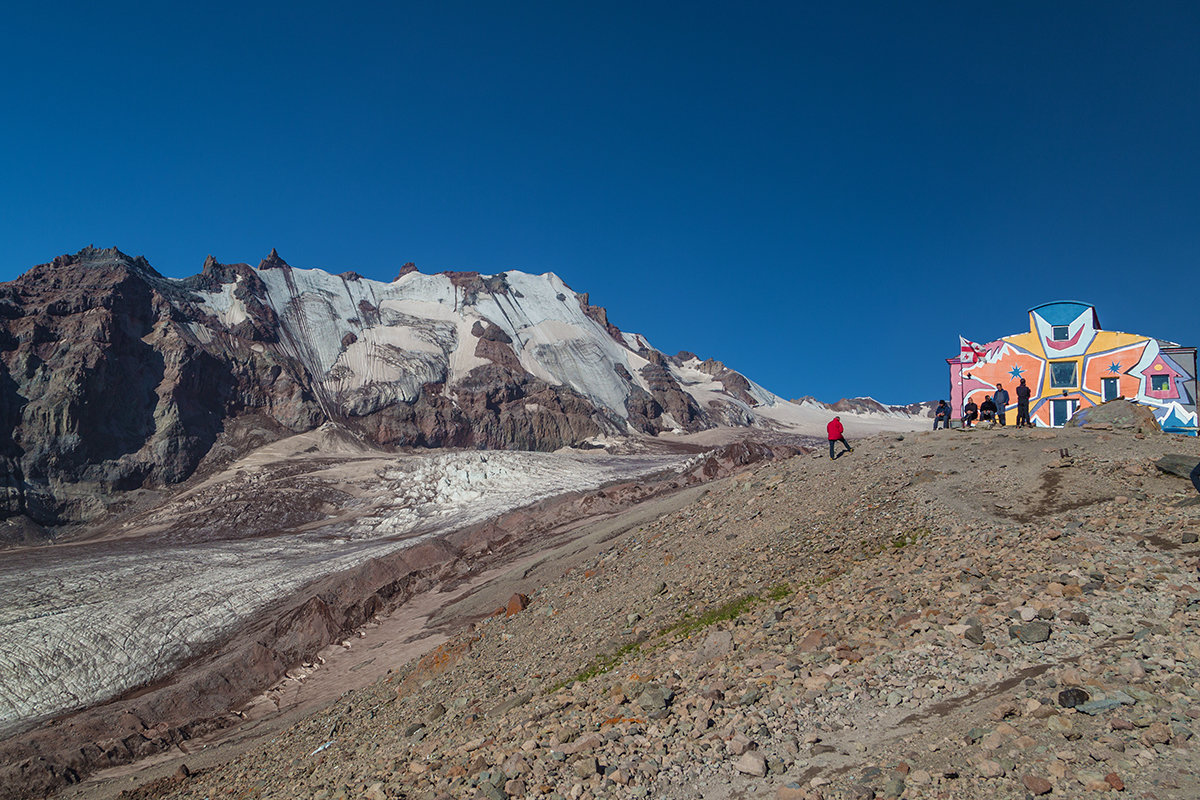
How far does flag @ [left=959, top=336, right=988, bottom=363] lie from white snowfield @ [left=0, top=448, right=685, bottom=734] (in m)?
27.8

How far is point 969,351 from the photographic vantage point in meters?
32.2

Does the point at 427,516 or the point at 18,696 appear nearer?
the point at 18,696

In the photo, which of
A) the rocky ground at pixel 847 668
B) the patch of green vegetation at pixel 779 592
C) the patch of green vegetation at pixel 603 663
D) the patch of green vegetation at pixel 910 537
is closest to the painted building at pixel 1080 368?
the rocky ground at pixel 847 668

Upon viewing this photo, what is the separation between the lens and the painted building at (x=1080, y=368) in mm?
29188

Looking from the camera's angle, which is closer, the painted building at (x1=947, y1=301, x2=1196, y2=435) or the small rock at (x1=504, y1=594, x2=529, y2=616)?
the small rock at (x1=504, y1=594, x2=529, y2=616)

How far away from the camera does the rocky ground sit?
201 inches

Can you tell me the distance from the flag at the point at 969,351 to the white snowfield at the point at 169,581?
91.2ft

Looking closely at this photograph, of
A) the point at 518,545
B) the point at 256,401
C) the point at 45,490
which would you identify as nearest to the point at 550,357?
the point at 256,401

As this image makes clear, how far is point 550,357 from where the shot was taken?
11250 cm

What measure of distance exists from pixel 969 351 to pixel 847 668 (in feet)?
97.6

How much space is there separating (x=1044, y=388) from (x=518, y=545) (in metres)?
24.9

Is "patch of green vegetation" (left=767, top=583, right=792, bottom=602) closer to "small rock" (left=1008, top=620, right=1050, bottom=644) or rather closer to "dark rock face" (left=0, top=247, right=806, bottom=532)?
"small rock" (left=1008, top=620, right=1050, bottom=644)

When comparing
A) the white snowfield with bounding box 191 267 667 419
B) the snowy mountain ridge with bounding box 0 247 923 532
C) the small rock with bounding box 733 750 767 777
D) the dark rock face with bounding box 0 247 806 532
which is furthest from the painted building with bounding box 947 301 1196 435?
the white snowfield with bounding box 191 267 667 419

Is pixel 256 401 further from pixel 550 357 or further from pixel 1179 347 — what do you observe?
pixel 1179 347
